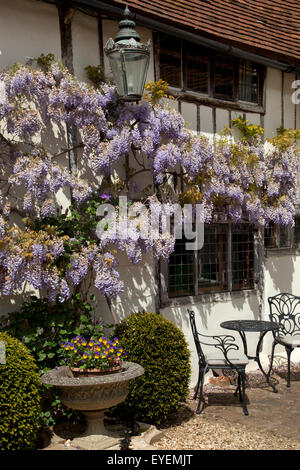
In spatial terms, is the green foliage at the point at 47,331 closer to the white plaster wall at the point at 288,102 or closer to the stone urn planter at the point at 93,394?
the stone urn planter at the point at 93,394

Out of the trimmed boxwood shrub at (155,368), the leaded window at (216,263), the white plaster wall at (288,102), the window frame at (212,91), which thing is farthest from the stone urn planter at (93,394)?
the white plaster wall at (288,102)

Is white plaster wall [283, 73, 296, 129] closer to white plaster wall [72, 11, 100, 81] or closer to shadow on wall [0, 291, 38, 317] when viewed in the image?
white plaster wall [72, 11, 100, 81]

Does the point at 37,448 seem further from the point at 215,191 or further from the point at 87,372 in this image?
the point at 215,191

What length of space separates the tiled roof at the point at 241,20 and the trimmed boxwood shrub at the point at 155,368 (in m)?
3.51

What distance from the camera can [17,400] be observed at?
175 inches

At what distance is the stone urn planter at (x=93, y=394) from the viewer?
4.80 meters

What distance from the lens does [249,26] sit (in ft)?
26.2

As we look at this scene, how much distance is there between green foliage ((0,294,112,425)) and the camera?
5.29 m

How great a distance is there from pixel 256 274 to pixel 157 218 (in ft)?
8.11

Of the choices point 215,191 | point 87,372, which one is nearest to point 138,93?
point 215,191

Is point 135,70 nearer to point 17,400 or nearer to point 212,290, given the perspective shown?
point 212,290

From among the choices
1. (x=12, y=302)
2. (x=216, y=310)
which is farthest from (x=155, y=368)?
(x=216, y=310)

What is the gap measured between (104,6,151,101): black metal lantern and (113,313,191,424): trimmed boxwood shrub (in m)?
2.40

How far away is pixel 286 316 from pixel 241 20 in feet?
14.3
